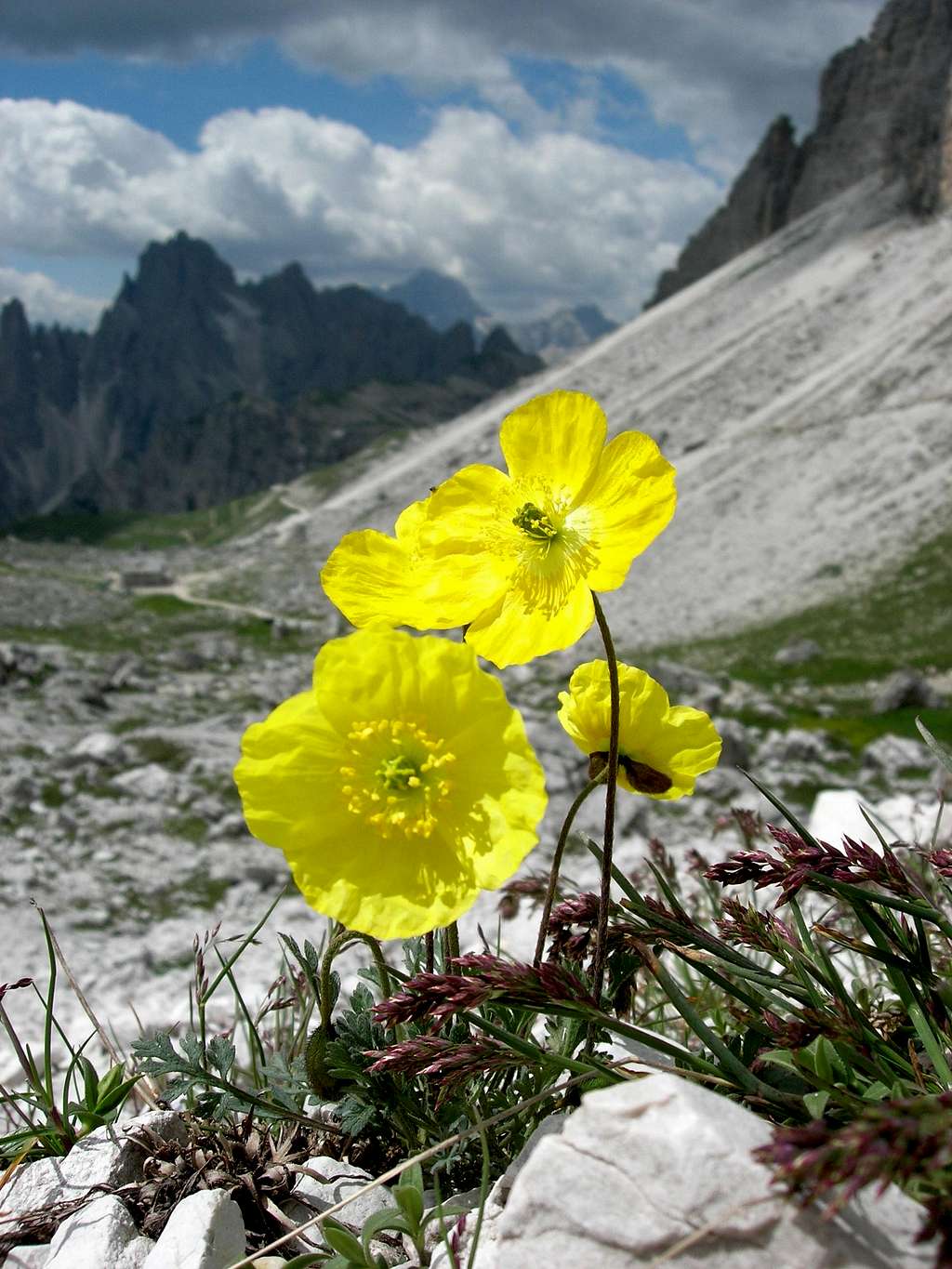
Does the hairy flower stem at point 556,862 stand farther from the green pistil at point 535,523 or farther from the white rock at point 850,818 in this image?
the white rock at point 850,818

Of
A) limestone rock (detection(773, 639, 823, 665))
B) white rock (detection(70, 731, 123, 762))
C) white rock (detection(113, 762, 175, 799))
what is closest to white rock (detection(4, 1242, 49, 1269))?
white rock (detection(113, 762, 175, 799))

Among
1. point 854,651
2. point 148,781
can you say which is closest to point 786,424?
point 854,651

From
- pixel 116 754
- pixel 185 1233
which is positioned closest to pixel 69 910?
pixel 116 754

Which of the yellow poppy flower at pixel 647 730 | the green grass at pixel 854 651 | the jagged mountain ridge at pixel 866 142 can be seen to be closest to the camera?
the yellow poppy flower at pixel 647 730

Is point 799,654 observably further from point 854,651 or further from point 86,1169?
point 86,1169

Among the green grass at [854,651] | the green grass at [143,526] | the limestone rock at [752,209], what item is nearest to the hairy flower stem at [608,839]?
the green grass at [854,651]

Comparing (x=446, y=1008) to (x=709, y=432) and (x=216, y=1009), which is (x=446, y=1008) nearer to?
(x=216, y=1009)

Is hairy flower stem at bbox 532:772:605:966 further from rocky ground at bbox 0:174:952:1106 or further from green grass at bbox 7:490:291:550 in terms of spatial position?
Answer: green grass at bbox 7:490:291:550
